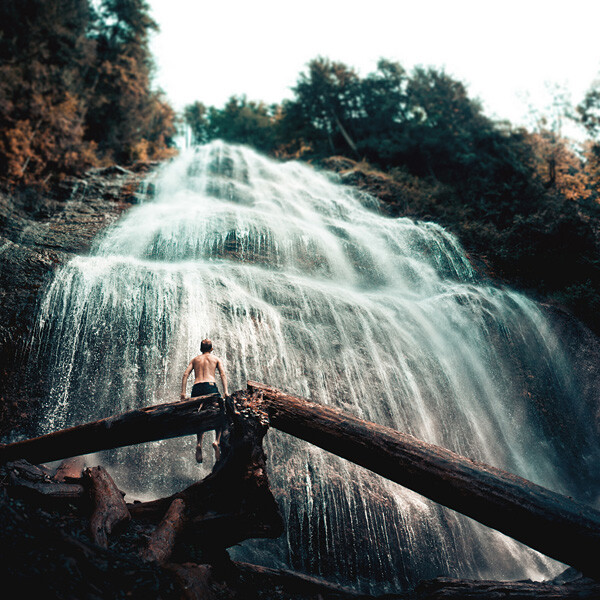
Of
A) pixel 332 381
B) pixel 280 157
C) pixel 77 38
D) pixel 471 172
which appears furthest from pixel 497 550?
pixel 280 157

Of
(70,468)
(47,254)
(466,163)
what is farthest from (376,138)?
(70,468)

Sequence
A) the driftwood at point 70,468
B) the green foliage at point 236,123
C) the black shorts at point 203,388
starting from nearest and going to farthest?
the driftwood at point 70,468 → the black shorts at point 203,388 → the green foliage at point 236,123

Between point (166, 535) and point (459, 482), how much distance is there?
96.2 inches

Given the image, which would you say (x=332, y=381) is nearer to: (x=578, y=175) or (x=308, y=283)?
(x=308, y=283)

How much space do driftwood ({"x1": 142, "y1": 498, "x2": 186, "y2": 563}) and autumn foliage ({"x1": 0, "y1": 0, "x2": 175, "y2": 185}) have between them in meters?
16.4

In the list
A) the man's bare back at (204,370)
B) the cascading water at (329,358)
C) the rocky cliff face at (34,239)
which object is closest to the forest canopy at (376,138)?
the rocky cliff face at (34,239)

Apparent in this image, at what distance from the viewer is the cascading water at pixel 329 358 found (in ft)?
20.5

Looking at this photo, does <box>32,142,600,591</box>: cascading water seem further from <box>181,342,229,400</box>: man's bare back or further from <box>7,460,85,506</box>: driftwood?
<box>7,460,85,506</box>: driftwood

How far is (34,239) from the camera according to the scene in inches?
403

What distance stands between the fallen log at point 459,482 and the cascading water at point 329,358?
3132mm

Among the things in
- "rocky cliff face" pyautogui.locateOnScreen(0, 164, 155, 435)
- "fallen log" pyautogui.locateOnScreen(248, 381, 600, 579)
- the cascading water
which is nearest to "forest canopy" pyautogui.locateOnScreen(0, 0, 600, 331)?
"rocky cliff face" pyautogui.locateOnScreen(0, 164, 155, 435)

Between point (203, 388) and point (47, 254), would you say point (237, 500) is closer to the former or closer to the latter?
point (203, 388)

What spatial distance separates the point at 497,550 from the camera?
654cm

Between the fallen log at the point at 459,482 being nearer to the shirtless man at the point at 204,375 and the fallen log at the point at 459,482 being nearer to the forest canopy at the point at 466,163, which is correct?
the shirtless man at the point at 204,375
